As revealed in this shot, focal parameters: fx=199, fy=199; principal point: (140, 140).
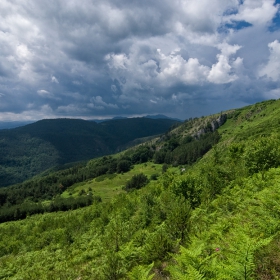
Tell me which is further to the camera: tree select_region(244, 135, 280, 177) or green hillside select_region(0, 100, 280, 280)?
tree select_region(244, 135, 280, 177)

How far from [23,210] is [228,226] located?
13891 centimetres

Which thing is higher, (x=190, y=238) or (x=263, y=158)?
(x=263, y=158)

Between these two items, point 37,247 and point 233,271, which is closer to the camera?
point 233,271

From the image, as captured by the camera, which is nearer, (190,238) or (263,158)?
(190,238)

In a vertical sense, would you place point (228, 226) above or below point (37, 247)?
above

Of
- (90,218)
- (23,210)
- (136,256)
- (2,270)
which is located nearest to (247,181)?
(136,256)

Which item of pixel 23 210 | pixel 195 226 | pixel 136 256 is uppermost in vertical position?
pixel 195 226

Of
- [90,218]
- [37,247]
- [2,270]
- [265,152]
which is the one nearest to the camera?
[2,270]

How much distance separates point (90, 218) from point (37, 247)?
13457 mm

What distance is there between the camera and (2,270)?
24.3 metres

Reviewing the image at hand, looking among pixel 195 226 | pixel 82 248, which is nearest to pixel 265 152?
pixel 195 226

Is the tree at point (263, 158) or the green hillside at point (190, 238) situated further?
the tree at point (263, 158)

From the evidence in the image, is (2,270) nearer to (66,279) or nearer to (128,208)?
(66,279)

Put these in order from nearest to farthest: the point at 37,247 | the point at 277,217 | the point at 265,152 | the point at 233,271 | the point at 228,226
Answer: the point at 233,271, the point at 277,217, the point at 228,226, the point at 265,152, the point at 37,247
